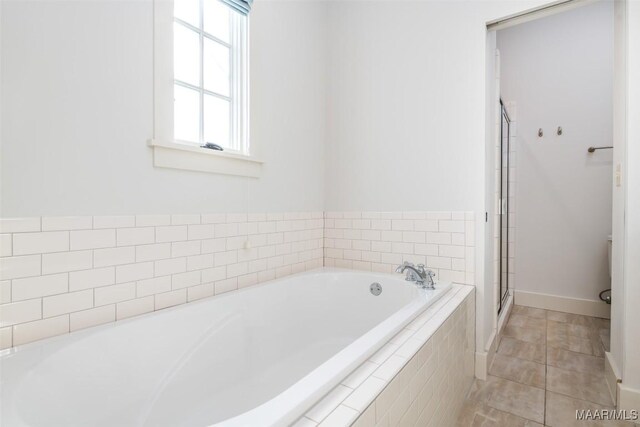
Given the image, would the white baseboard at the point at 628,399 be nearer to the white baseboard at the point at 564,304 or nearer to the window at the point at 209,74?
the white baseboard at the point at 564,304

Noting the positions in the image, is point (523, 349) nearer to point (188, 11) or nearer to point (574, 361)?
point (574, 361)

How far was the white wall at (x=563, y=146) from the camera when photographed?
298 centimetres

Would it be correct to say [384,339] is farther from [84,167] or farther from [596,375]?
[596,375]

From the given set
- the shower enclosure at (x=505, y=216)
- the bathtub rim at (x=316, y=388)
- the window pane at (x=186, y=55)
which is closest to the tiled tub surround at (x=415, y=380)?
the bathtub rim at (x=316, y=388)

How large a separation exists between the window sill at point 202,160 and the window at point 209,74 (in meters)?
0.10

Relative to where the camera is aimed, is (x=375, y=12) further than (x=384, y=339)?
Yes

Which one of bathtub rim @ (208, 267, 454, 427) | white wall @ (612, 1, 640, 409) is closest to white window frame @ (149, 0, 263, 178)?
bathtub rim @ (208, 267, 454, 427)

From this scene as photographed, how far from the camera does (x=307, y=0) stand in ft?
7.93

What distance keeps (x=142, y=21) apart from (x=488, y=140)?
202 cm

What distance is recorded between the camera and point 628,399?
1.60 metres

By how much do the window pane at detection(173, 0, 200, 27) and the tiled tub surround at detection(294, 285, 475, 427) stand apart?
186cm

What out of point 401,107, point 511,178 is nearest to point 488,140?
point 401,107

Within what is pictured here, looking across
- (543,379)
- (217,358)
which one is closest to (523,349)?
(543,379)

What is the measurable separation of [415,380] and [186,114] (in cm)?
163
